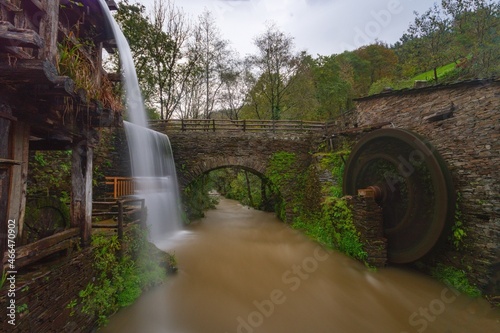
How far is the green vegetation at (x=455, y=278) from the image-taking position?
4801 mm

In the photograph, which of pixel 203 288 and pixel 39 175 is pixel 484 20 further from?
pixel 39 175

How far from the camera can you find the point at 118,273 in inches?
174

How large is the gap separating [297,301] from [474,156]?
192 inches

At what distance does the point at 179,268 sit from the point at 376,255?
5.08m

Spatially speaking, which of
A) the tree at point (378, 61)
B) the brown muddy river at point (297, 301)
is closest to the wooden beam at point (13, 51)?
the brown muddy river at point (297, 301)

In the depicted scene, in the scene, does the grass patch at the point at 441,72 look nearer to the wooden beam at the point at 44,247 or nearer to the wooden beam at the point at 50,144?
the wooden beam at the point at 50,144

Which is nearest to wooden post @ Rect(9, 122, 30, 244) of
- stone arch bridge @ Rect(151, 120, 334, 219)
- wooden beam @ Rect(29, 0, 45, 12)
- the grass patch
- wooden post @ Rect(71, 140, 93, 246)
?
wooden post @ Rect(71, 140, 93, 246)

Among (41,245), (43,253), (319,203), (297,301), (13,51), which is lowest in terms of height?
(297,301)

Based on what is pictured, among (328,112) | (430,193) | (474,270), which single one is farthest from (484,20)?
(474,270)

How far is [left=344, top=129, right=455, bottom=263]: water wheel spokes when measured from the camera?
5.22m

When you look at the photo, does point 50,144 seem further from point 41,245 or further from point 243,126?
point 243,126

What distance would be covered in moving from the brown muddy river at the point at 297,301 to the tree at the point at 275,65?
1348 cm

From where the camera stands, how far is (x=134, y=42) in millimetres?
13984

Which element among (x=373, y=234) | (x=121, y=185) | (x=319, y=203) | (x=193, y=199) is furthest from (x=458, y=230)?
(x=193, y=199)
